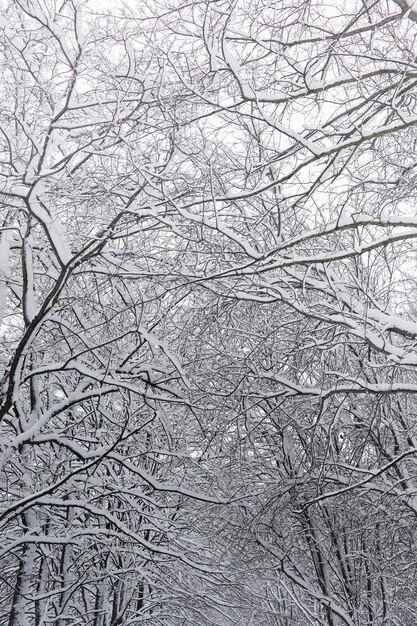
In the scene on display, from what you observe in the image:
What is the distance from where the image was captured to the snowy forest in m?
4.21

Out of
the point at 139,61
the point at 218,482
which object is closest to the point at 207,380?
the point at 218,482

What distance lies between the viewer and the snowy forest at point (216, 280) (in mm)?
4211

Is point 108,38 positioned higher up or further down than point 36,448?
higher up

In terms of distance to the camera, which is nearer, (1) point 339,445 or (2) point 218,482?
(2) point 218,482

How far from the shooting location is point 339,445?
8.63m

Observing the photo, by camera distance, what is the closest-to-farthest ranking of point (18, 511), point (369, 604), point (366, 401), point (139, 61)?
point (139, 61) < point (18, 511) < point (366, 401) < point (369, 604)

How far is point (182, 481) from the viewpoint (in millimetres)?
8742

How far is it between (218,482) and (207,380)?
1.66m

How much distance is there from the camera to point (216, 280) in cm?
480

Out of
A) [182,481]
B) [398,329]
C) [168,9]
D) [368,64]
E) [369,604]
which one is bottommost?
[369,604]

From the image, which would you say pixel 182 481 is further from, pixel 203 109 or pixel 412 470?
pixel 203 109

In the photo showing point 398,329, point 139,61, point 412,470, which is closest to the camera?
point 398,329

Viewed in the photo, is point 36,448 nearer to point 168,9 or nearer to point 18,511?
point 18,511

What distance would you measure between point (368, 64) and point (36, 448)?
6.76 m
